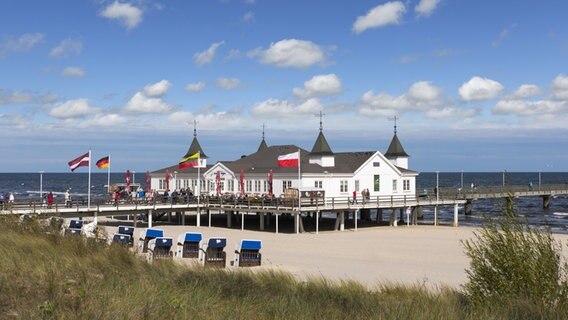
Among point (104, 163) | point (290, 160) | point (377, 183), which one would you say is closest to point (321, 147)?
point (377, 183)

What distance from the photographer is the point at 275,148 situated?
1967 inches

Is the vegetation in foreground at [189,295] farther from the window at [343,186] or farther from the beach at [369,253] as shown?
the window at [343,186]

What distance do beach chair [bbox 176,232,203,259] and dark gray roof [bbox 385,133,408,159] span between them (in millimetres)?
29316

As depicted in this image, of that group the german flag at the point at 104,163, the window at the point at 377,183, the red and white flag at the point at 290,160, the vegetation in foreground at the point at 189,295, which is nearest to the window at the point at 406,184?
the window at the point at 377,183

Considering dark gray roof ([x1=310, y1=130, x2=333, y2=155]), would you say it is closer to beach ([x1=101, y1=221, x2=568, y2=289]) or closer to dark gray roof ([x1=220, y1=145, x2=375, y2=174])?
dark gray roof ([x1=220, y1=145, x2=375, y2=174])

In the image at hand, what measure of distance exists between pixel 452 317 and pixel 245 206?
3179 centimetres

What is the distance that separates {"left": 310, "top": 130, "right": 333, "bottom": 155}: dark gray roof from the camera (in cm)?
4446

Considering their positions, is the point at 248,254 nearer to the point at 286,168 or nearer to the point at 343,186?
the point at 286,168

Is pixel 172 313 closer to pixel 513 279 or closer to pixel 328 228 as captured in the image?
pixel 513 279

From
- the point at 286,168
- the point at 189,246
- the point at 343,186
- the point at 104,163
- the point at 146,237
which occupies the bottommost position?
the point at 189,246

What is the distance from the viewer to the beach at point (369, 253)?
2155cm

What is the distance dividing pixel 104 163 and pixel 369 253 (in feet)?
63.4

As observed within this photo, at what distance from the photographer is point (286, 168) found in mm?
42719

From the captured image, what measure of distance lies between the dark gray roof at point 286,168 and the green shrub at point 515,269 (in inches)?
1184
